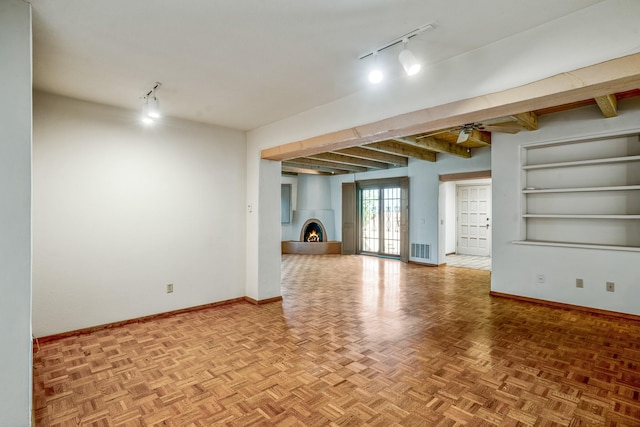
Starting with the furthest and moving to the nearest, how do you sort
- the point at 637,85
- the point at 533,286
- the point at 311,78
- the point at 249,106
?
the point at 533,286
the point at 249,106
the point at 311,78
the point at 637,85

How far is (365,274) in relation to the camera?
21.4 feet

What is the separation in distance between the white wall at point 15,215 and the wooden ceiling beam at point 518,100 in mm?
2424

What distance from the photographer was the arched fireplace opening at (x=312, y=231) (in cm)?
970

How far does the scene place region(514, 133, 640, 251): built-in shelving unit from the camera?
13.1 feet

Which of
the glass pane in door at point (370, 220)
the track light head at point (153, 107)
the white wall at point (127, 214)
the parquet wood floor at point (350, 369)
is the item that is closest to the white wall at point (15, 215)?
the parquet wood floor at point (350, 369)

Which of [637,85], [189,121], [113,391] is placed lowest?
[113,391]

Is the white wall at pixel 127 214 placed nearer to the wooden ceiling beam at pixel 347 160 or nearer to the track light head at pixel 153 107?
the track light head at pixel 153 107

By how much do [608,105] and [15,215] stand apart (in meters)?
5.27

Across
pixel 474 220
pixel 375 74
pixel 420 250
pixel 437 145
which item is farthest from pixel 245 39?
pixel 474 220

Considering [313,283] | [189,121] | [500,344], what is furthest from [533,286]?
[189,121]

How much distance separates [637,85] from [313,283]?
4.79m

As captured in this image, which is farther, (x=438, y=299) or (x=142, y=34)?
(x=438, y=299)

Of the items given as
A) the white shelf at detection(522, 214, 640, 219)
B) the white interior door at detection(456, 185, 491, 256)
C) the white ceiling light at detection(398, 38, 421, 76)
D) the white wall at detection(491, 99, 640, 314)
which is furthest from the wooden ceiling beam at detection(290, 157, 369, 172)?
the white ceiling light at detection(398, 38, 421, 76)

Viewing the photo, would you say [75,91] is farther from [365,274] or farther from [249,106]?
[365,274]
